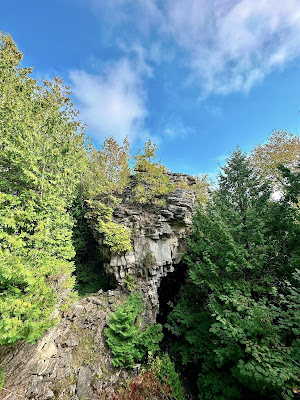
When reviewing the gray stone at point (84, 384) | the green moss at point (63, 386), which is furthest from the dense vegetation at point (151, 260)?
the green moss at point (63, 386)

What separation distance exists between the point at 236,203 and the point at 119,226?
276 inches

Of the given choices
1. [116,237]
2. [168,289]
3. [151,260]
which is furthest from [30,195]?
[168,289]

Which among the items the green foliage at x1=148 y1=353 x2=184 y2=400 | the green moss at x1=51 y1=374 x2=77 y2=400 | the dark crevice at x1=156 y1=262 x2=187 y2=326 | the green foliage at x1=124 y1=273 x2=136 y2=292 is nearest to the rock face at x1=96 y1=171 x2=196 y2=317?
the green foliage at x1=124 y1=273 x2=136 y2=292

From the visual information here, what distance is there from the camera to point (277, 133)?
1681 cm

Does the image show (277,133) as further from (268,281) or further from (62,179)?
(62,179)

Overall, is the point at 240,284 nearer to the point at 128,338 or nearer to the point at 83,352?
the point at 128,338

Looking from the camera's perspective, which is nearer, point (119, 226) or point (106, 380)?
point (106, 380)

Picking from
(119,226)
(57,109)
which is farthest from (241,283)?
(57,109)

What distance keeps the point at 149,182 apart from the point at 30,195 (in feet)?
26.5

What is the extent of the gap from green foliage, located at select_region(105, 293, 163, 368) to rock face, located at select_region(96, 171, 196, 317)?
6.22 ft

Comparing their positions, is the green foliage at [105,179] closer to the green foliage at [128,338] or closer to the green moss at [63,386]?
the green foliage at [128,338]

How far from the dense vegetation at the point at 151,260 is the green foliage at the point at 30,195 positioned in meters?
0.04

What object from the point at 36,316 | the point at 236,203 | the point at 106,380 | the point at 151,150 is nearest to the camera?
the point at 36,316

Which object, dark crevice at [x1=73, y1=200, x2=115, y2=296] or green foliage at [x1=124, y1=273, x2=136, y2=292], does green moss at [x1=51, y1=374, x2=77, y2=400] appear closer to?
green foliage at [x1=124, y1=273, x2=136, y2=292]
